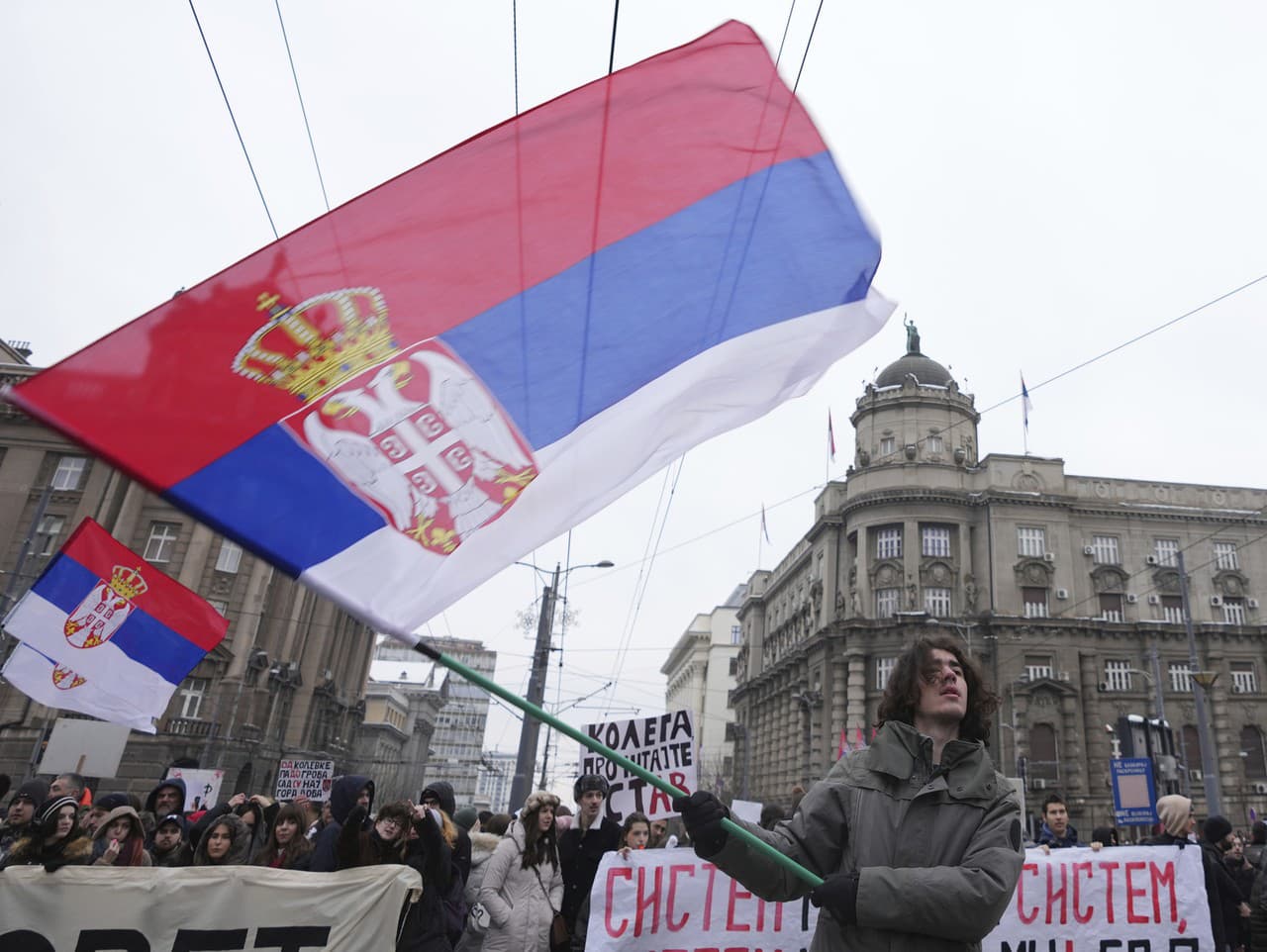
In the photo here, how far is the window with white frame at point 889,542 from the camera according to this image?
4979cm

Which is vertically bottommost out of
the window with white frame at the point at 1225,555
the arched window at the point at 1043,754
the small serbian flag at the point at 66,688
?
the small serbian flag at the point at 66,688

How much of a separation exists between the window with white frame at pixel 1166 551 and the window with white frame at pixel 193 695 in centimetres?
4654

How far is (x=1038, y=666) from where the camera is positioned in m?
45.6

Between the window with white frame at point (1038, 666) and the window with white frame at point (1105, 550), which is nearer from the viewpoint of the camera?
the window with white frame at point (1038, 666)

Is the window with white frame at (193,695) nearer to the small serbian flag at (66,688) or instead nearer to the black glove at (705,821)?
the small serbian flag at (66,688)

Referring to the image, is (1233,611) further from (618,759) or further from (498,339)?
(618,759)

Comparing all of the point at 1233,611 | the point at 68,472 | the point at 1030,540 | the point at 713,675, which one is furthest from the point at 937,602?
the point at 713,675

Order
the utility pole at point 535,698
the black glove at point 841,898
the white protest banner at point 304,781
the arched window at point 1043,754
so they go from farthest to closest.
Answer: the arched window at point 1043,754
the utility pole at point 535,698
the white protest banner at point 304,781
the black glove at point 841,898

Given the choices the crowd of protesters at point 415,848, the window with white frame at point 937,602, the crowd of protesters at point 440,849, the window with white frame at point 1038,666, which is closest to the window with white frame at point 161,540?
the crowd of protesters at point 415,848

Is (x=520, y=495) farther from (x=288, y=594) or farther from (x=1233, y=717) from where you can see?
(x=1233, y=717)

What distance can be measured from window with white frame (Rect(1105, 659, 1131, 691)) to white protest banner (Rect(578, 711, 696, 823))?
43.0 metres

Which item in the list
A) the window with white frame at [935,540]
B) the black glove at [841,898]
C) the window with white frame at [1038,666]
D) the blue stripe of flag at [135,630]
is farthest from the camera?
the window with white frame at [935,540]

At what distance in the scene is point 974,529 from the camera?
49.2m

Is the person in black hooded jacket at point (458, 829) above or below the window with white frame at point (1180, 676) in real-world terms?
below
